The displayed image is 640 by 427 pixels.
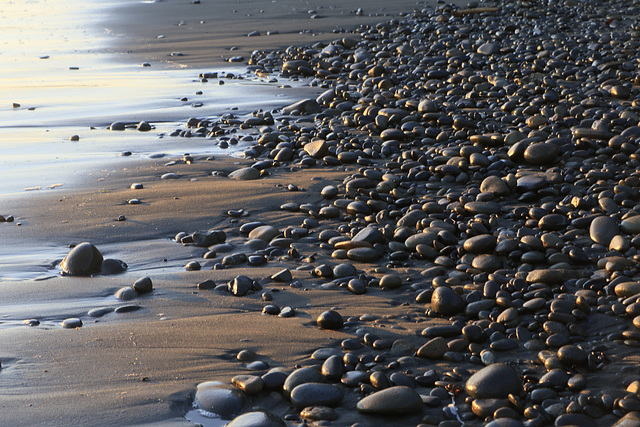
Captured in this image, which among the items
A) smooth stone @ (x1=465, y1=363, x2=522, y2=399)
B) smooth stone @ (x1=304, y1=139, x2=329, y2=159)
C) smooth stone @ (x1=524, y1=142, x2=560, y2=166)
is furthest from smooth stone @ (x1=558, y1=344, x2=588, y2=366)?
smooth stone @ (x1=304, y1=139, x2=329, y2=159)

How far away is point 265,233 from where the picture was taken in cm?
360

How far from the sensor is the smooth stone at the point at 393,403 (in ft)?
6.78

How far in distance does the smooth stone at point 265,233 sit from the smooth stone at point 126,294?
88 cm

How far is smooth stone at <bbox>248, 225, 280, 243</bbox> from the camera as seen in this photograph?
3.59m

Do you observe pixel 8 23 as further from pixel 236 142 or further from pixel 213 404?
pixel 213 404

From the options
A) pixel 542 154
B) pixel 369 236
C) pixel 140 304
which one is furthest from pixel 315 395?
pixel 542 154

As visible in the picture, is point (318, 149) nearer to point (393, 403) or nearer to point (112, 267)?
point (112, 267)

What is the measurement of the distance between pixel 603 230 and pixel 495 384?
155 centimetres

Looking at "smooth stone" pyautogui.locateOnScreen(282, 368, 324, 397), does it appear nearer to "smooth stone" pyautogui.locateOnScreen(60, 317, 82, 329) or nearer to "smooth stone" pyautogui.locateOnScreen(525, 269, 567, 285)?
"smooth stone" pyautogui.locateOnScreen(60, 317, 82, 329)

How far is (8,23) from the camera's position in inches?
523

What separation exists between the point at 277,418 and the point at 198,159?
318 cm

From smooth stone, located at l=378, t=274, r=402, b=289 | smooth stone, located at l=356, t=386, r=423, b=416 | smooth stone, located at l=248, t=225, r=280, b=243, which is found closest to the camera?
smooth stone, located at l=356, t=386, r=423, b=416

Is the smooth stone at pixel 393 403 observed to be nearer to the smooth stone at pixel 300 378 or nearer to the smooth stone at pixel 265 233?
the smooth stone at pixel 300 378

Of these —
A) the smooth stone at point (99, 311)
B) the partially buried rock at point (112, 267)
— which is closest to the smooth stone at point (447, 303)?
the smooth stone at point (99, 311)
